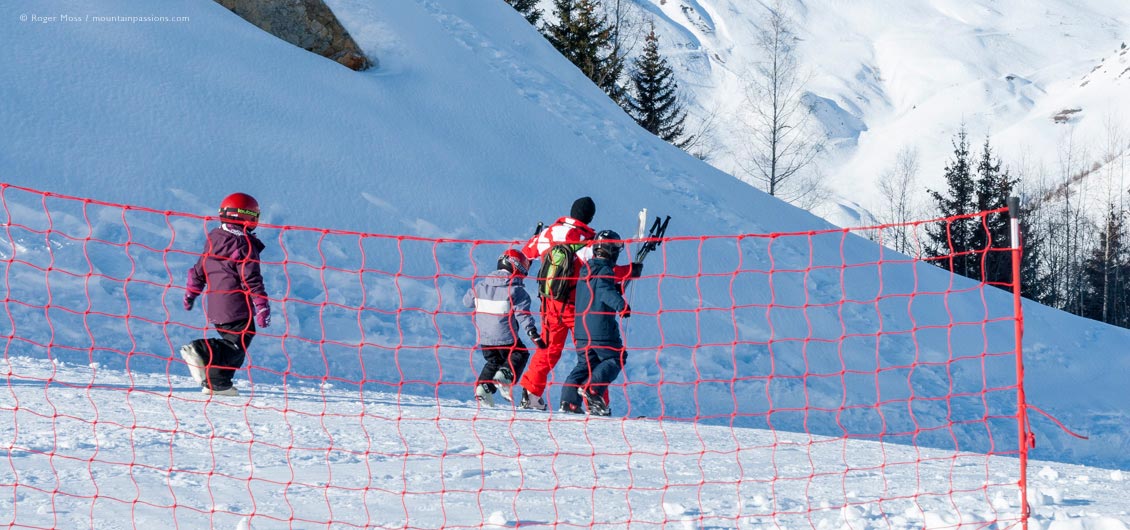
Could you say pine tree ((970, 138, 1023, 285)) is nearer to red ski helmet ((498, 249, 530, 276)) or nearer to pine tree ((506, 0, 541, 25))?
pine tree ((506, 0, 541, 25))

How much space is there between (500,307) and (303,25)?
8839mm

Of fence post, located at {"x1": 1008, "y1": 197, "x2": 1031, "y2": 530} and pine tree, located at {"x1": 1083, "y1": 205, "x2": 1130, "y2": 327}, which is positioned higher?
pine tree, located at {"x1": 1083, "y1": 205, "x2": 1130, "y2": 327}

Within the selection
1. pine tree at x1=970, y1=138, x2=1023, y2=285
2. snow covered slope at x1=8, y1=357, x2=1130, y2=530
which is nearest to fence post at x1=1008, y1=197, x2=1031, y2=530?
snow covered slope at x1=8, y1=357, x2=1130, y2=530

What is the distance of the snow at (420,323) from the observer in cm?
483

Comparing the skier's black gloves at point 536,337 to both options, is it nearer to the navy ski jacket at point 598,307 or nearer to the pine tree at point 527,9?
the navy ski jacket at point 598,307

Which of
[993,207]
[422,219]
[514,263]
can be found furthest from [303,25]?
[993,207]

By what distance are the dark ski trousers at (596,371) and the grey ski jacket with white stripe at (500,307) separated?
1.68 feet


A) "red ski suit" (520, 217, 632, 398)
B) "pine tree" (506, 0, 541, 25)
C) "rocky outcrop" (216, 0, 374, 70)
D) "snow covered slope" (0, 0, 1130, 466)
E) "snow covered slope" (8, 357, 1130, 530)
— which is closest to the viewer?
"snow covered slope" (8, 357, 1130, 530)

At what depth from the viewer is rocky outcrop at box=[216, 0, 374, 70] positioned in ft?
47.9

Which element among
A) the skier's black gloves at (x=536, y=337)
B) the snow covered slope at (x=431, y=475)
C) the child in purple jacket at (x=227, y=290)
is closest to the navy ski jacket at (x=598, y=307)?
the skier's black gloves at (x=536, y=337)

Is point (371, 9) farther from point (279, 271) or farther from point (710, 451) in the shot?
point (710, 451)

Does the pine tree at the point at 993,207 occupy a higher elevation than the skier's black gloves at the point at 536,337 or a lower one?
higher

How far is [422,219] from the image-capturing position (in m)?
11.7

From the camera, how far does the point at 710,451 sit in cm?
627
